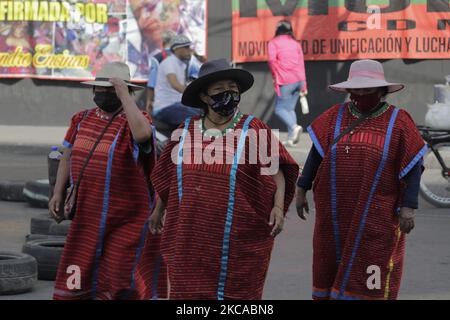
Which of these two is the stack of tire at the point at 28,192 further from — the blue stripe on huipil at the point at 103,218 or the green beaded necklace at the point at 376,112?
the green beaded necklace at the point at 376,112

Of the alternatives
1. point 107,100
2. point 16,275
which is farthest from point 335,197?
point 16,275

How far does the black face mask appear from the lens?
770cm

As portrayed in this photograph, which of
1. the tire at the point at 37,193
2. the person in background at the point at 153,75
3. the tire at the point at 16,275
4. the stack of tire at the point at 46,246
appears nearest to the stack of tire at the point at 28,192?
the tire at the point at 37,193

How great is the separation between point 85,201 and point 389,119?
1.80m

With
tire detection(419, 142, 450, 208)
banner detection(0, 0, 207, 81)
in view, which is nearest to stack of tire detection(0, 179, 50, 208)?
tire detection(419, 142, 450, 208)

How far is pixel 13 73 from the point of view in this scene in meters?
22.4

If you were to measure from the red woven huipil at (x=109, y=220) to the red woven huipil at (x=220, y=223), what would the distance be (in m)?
0.66

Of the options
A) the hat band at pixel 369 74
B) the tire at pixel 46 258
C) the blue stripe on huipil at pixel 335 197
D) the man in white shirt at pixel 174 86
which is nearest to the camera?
the blue stripe on huipil at pixel 335 197

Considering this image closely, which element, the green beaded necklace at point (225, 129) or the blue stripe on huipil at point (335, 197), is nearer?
the green beaded necklace at point (225, 129)

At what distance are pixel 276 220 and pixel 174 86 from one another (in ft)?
24.5

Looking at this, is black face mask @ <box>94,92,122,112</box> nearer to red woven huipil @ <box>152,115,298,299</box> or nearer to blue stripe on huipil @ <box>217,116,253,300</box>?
red woven huipil @ <box>152,115,298,299</box>

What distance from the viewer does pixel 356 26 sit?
67.1ft

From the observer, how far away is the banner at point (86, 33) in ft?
70.4

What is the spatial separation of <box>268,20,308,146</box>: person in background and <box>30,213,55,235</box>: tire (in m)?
7.93
